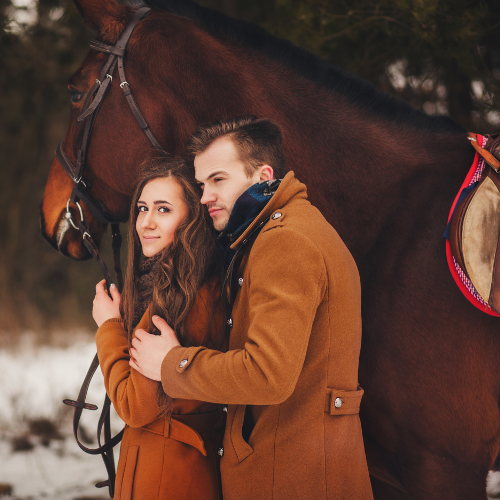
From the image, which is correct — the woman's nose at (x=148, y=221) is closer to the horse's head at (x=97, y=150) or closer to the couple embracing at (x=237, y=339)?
the couple embracing at (x=237, y=339)

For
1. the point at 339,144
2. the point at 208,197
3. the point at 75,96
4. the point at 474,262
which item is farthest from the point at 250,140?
the point at 75,96

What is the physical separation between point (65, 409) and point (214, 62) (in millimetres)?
3943

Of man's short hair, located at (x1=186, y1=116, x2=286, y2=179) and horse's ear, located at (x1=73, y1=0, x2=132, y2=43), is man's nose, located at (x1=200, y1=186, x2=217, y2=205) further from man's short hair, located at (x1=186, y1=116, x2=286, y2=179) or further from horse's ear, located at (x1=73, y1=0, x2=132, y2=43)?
horse's ear, located at (x1=73, y1=0, x2=132, y2=43)

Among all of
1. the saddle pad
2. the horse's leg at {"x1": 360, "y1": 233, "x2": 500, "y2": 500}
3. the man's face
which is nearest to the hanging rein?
the man's face

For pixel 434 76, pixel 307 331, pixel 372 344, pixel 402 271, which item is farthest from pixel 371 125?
pixel 434 76

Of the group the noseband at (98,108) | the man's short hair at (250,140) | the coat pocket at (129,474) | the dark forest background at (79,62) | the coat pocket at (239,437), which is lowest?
the coat pocket at (129,474)

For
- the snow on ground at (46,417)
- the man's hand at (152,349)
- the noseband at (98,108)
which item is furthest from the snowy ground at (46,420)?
the man's hand at (152,349)

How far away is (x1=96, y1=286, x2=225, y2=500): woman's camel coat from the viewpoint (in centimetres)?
157

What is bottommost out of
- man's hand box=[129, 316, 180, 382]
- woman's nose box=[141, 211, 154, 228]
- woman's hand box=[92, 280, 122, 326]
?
man's hand box=[129, 316, 180, 382]

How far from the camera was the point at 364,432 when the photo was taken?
6.39 feet

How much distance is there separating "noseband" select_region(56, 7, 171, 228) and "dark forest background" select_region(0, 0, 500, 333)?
3.18 feet

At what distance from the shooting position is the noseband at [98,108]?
86.4 inches

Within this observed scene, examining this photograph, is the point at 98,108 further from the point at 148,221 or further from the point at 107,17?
the point at 148,221

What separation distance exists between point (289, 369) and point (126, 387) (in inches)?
24.3
